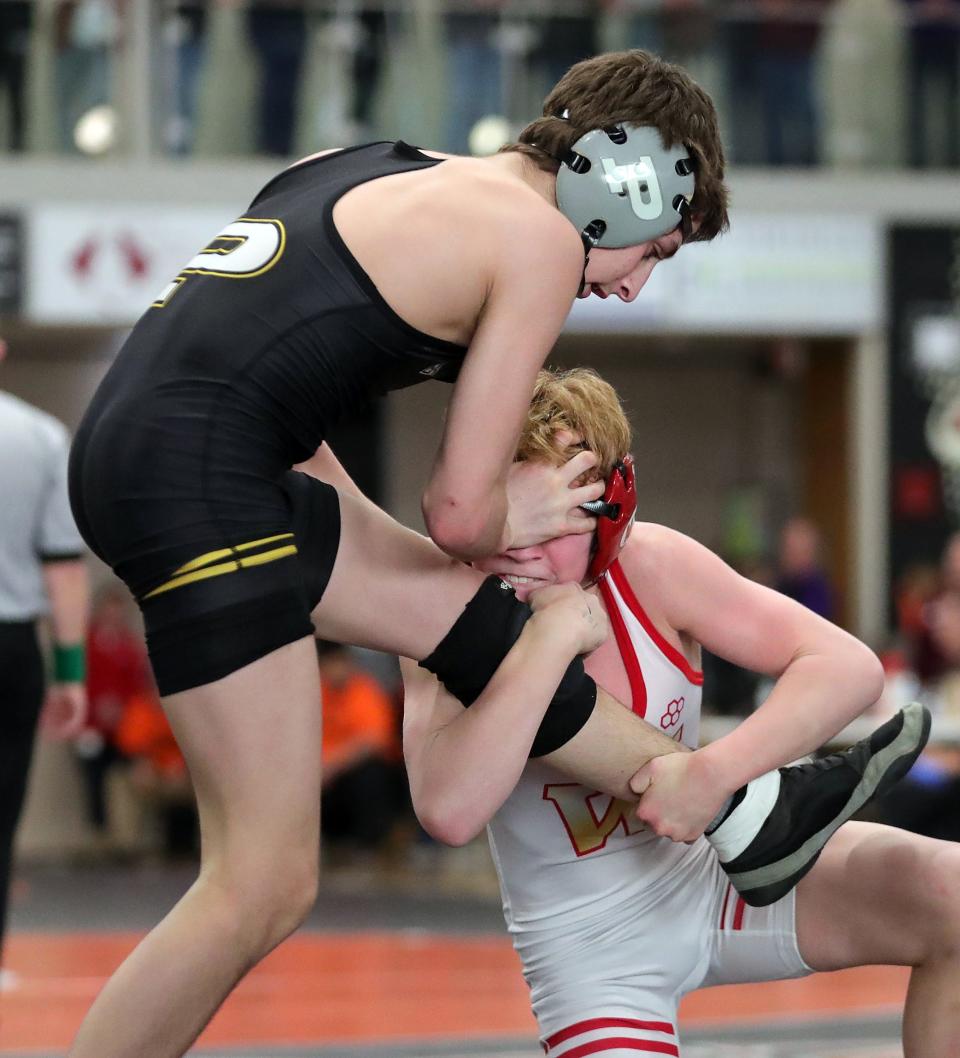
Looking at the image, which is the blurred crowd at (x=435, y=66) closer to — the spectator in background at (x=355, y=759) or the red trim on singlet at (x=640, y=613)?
the spectator in background at (x=355, y=759)

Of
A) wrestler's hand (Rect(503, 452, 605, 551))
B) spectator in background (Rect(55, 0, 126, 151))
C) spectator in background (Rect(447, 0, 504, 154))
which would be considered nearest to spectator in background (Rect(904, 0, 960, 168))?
spectator in background (Rect(447, 0, 504, 154))

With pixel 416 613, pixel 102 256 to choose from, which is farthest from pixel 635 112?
pixel 102 256

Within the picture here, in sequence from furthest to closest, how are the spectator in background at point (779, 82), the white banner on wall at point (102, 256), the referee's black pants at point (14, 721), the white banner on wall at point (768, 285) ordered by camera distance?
the spectator in background at point (779, 82), the white banner on wall at point (768, 285), the white banner on wall at point (102, 256), the referee's black pants at point (14, 721)

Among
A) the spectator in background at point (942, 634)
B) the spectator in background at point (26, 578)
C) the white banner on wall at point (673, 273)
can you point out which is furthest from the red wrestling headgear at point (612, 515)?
the white banner on wall at point (673, 273)

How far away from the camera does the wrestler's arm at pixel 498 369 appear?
2859 millimetres

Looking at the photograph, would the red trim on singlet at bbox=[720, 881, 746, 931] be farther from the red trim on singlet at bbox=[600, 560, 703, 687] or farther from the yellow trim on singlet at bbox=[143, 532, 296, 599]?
the yellow trim on singlet at bbox=[143, 532, 296, 599]

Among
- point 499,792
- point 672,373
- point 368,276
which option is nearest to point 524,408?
point 368,276

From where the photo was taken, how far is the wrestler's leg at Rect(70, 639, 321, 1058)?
2.83m

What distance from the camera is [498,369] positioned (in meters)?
2.86

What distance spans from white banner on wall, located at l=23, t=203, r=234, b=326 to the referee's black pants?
22.1ft

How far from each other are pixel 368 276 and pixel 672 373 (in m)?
11.2

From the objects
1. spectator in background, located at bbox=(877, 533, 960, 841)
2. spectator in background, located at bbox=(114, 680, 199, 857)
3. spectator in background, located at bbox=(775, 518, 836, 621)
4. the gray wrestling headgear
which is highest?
the gray wrestling headgear

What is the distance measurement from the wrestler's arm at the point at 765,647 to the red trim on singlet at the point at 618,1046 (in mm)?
437

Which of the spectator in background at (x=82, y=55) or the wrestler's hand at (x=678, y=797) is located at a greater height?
the wrestler's hand at (x=678, y=797)
